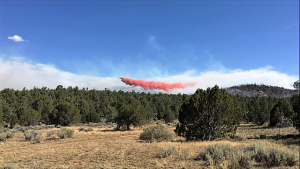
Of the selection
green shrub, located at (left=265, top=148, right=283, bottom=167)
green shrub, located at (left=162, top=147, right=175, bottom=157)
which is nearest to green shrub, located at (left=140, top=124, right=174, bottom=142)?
green shrub, located at (left=162, top=147, right=175, bottom=157)

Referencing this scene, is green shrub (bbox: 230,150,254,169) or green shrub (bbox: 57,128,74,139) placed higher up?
green shrub (bbox: 230,150,254,169)

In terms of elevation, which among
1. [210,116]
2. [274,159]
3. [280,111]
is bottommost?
[274,159]

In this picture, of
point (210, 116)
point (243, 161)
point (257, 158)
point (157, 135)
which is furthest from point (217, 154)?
point (157, 135)

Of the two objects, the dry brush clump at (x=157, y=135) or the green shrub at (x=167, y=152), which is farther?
the dry brush clump at (x=157, y=135)

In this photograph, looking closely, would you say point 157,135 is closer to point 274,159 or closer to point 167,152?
point 167,152

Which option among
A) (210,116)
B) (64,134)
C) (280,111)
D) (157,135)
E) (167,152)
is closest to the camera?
(167,152)

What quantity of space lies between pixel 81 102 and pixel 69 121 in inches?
1151

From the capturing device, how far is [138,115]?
3519 centimetres

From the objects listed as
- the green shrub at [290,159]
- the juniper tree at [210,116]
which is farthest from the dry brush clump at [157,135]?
the green shrub at [290,159]

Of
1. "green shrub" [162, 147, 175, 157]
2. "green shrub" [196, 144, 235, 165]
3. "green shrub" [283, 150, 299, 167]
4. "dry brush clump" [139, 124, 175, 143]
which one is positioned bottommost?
"dry brush clump" [139, 124, 175, 143]

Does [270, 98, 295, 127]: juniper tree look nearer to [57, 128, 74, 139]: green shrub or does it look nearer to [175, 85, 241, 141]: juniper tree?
[175, 85, 241, 141]: juniper tree

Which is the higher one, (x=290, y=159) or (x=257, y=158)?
(x=290, y=159)

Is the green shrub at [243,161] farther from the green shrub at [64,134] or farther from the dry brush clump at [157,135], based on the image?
the green shrub at [64,134]

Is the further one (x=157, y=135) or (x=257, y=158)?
(x=157, y=135)
